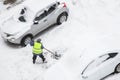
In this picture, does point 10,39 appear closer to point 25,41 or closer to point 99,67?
point 25,41

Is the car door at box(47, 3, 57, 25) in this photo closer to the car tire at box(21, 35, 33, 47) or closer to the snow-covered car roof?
the snow-covered car roof

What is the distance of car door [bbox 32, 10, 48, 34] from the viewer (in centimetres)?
1898

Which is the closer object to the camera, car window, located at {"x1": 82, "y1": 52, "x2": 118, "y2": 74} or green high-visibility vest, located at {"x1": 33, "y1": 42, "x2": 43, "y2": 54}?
car window, located at {"x1": 82, "y1": 52, "x2": 118, "y2": 74}

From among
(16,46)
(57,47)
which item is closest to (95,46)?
(57,47)

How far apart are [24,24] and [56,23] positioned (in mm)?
2159

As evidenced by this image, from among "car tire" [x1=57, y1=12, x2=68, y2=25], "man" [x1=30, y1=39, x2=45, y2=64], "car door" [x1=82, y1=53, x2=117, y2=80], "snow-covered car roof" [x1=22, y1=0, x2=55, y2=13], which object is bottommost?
"car door" [x1=82, y1=53, x2=117, y2=80]

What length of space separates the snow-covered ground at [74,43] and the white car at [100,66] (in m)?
0.25

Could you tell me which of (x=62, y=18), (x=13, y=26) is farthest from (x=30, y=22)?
(x=62, y=18)

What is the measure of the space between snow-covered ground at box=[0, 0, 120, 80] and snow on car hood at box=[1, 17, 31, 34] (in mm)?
1014

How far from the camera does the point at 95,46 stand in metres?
14.5

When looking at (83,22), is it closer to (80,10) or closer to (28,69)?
(80,10)

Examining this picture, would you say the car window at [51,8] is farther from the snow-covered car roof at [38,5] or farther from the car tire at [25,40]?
the car tire at [25,40]

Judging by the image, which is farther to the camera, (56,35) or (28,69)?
(56,35)

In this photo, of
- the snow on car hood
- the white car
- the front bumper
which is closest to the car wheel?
the front bumper
